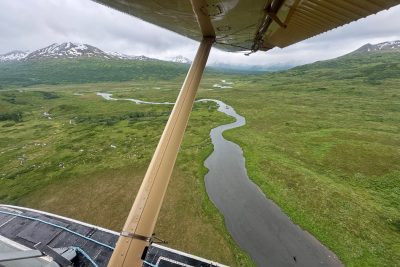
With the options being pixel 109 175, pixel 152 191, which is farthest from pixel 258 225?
pixel 152 191

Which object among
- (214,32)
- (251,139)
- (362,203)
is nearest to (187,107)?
(214,32)

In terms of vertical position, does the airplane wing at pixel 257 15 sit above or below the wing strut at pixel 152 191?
above

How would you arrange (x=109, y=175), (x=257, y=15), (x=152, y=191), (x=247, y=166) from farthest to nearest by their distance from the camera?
(x=247, y=166) < (x=109, y=175) < (x=257, y=15) < (x=152, y=191)

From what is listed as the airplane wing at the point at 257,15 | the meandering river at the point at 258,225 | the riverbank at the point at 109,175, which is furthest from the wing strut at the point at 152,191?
the meandering river at the point at 258,225

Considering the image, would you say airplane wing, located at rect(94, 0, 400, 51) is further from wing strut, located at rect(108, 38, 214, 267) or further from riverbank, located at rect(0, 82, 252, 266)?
riverbank, located at rect(0, 82, 252, 266)

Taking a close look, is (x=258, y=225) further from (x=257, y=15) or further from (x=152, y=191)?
(x=257, y=15)

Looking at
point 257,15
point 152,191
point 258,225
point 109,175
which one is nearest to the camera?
point 152,191

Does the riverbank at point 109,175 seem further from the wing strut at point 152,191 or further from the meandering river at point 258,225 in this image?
the wing strut at point 152,191
